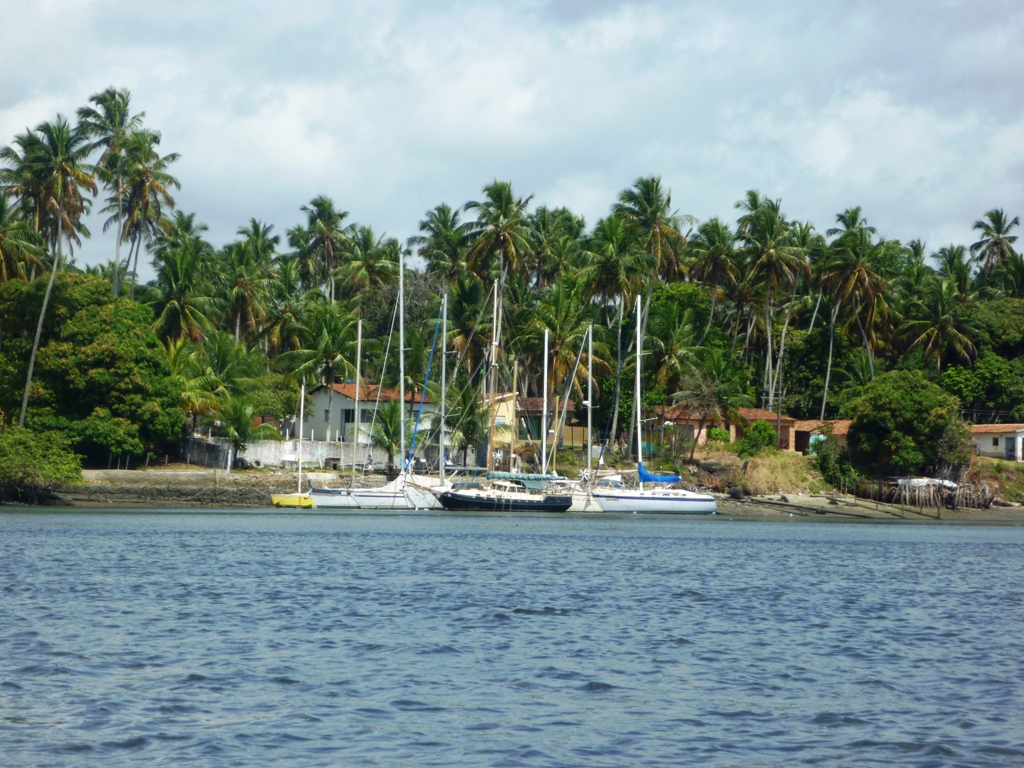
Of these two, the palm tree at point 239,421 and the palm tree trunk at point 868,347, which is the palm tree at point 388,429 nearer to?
the palm tree at point 239,421

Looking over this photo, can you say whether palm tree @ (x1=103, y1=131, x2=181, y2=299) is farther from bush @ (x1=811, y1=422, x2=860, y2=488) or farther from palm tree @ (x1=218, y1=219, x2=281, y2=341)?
bush @ (x1=811, y1=422, x2=860, y2=488)

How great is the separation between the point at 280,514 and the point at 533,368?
2362cm

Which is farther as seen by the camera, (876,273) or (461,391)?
(876,273)

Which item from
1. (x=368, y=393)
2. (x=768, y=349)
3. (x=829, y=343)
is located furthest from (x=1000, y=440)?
(x=368, y=393)

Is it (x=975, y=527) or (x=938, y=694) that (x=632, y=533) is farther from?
(x=938, y=694)

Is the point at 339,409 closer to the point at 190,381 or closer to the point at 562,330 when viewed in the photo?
the point at 190,381

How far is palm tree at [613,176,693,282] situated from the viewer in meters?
70.8

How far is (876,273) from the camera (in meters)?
70.4

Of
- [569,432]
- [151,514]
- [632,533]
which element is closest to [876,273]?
[569,432]

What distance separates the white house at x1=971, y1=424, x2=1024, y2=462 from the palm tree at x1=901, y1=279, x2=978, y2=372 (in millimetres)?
5111

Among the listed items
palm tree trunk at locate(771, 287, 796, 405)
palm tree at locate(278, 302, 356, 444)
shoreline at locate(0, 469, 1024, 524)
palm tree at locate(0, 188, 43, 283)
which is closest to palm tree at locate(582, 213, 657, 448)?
palm tree trunk at locate(771, 287, 796, 405)

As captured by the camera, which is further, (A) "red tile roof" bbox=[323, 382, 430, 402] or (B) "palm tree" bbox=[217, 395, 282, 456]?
(A) "red tile roof" bbox=[323, 382, 430, 402]

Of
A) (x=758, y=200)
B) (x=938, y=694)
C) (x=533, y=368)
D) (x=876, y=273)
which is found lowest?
(x=938, y=694)

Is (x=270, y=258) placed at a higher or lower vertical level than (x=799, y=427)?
higher
